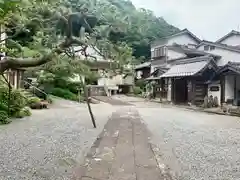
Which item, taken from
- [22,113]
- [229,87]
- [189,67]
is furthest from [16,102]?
[189,67]

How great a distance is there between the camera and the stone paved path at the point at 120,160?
516 cm

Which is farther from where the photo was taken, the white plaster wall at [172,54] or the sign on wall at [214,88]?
the white plaster wall at [172,54]

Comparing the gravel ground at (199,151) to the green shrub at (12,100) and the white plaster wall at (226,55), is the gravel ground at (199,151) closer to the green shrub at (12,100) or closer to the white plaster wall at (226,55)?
the green shrub at (12,100)

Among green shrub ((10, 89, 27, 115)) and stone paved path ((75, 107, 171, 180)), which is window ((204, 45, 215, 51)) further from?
stone paved path ((75, 107, 171, 180))

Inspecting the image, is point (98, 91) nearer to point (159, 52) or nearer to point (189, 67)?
point (159, 52)

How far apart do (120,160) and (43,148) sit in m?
2.18

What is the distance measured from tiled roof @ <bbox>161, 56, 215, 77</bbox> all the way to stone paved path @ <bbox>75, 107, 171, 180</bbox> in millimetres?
13972

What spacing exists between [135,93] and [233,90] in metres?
16.5

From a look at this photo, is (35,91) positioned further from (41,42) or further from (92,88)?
(41,42)

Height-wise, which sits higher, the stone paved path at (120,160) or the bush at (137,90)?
the bush at (137,90)

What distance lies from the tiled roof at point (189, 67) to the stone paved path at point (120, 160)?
13972 mm

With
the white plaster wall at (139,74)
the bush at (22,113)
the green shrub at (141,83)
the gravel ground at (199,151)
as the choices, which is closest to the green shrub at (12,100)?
the bush at (22,113)

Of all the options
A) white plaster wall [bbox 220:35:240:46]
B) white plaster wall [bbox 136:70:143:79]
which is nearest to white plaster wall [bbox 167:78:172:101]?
white plaster wall [bbox 220:35:240:46]

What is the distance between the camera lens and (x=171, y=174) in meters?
5.31
